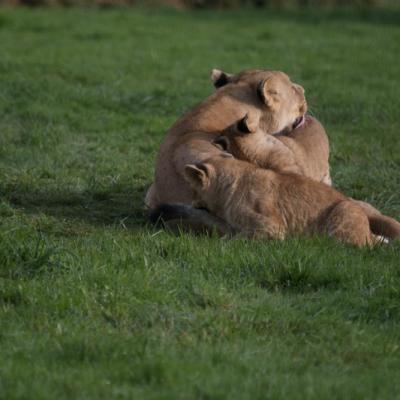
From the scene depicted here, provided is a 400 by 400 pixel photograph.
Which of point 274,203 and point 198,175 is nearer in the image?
point 274,203

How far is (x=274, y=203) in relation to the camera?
22.9 feet

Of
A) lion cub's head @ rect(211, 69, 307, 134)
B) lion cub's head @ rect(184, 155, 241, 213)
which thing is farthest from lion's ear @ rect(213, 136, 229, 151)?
lion cub's head @ rect(211, 69, 307, 134)

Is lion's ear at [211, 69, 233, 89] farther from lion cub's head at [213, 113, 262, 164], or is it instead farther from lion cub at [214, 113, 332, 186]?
lion cub's head at [213, 113, 262, 164]

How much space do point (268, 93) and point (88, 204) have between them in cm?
161

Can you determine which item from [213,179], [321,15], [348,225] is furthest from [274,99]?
[321,15]

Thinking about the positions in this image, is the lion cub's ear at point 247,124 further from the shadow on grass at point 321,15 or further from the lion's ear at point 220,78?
the shadow on grass at point 321,15

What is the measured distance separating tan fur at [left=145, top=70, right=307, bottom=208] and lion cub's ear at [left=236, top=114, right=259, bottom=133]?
22 cm

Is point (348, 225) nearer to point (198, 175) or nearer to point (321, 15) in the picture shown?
point (198, 175)

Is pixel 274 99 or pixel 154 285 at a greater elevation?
pixel 274 99

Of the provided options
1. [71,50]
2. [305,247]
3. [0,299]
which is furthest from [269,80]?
[71,50]

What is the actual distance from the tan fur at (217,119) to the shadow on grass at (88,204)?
24 centimetres

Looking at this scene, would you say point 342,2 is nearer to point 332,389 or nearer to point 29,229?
point 29,229

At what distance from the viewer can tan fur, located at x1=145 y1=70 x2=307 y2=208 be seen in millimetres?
7648

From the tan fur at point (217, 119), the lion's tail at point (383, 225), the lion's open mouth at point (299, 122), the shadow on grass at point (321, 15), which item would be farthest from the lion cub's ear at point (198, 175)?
the shadow on grass at point (321, 15)
